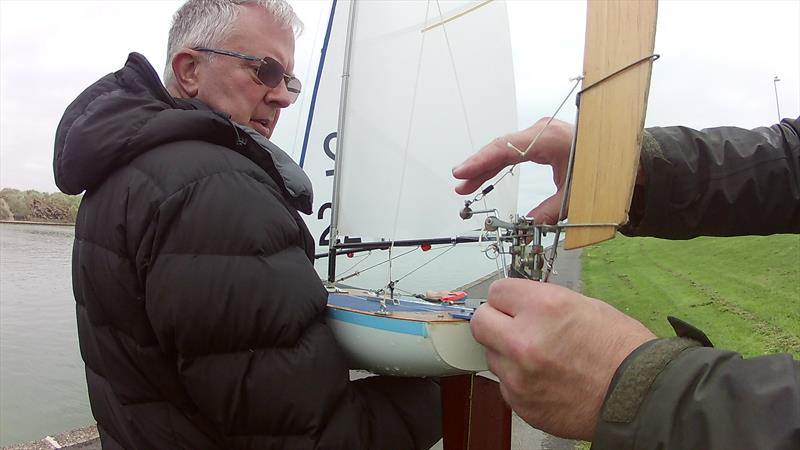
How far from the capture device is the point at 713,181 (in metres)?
1.90

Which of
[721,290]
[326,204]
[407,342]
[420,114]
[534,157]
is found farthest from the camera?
Result: [721,290]

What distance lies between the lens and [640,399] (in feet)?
2.77

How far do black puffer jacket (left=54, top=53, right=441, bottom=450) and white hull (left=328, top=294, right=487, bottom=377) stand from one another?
0.13 m

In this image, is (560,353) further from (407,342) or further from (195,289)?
(195,289)

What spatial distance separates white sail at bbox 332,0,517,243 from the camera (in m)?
6.06

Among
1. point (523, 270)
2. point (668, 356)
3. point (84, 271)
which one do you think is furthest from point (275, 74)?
point (668, 356)

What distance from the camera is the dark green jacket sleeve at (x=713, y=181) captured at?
1854 mm

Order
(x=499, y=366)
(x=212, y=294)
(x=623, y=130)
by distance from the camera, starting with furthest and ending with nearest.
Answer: (x=212, y=294), (x=623, y=130), (x=499, y=366)

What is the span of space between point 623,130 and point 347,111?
5.36 meters

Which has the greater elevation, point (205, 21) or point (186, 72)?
point (205, 21)

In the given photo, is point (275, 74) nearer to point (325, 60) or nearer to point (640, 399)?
point (640, 399)

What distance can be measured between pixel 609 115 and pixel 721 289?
30.1 feet

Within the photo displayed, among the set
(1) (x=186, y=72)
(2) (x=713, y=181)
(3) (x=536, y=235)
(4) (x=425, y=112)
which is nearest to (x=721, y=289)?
(4) (x=425, y=112)

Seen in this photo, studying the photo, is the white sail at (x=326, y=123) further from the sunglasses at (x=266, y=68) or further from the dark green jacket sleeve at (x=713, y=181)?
the dark green jacket sleeve at (x=713, y=181)
